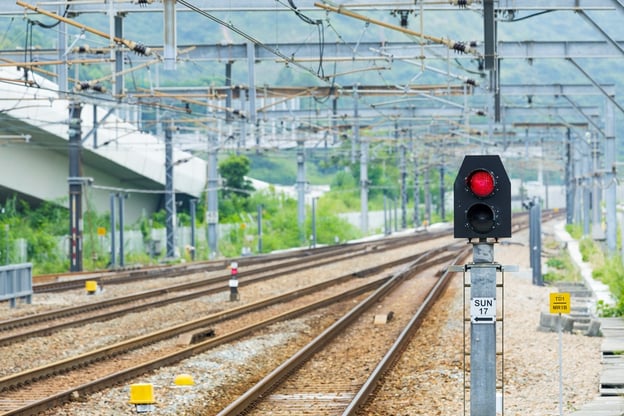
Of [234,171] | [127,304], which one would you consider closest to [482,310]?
[127,304]

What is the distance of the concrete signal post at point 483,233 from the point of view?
875cm

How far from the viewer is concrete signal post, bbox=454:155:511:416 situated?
28.7 feet

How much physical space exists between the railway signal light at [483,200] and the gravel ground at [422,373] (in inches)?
156

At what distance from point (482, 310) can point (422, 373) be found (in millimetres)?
6520

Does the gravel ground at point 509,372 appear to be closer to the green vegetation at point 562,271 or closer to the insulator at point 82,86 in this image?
the insulator at point 82,86

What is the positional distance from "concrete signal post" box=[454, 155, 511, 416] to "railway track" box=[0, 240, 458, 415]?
17.5 feet

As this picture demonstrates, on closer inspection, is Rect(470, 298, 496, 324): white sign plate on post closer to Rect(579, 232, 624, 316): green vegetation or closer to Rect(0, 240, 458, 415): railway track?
Rect(0, 240, 458, 415): railway track

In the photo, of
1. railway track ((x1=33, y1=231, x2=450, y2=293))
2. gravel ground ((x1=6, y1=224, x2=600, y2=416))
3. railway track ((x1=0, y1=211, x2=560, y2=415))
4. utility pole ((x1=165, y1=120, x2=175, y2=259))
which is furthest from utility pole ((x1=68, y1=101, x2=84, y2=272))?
gravel ground ((x1=6, y1=224, x2=600, y2=416))

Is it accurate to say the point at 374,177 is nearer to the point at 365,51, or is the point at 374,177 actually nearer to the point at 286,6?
the point at 365,51

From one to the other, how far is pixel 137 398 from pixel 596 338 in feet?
33.1

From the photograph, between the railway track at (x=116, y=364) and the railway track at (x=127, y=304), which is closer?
the railway track at (x=116, y=364)

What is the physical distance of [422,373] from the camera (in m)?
15.3

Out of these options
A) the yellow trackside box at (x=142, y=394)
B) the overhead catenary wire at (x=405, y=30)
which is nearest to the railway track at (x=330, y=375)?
the yellow trackside box at (x=142, y=394)

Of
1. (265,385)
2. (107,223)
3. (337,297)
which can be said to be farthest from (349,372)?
(107,223)
